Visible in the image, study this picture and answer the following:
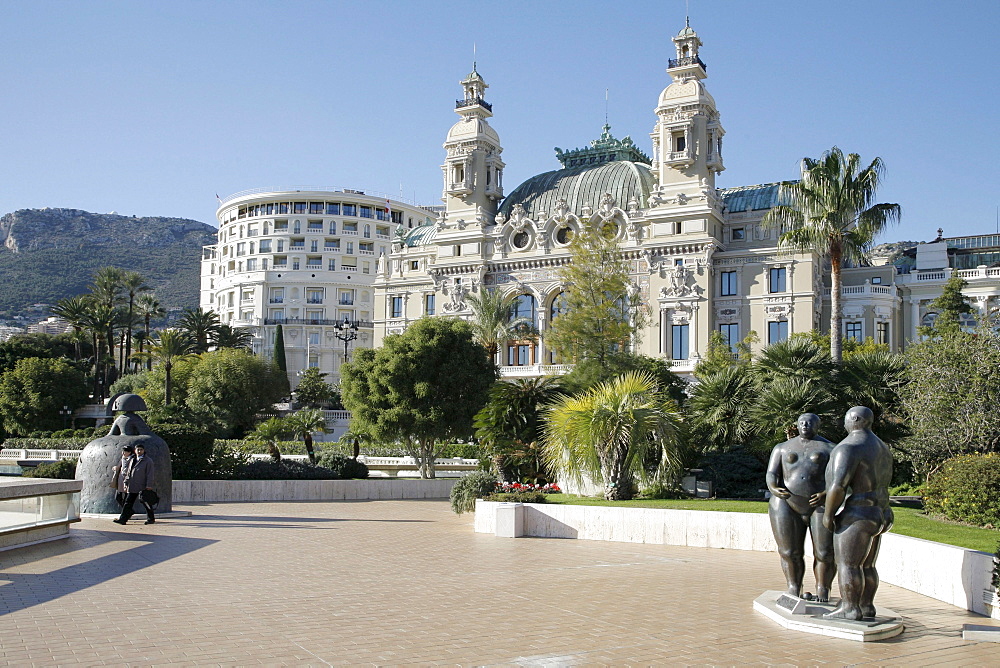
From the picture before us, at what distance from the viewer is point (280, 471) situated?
27953mm

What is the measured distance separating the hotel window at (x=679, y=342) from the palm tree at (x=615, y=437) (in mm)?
41011

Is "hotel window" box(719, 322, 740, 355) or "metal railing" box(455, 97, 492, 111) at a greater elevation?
"metal railing" box(455, 97, 492, 111)

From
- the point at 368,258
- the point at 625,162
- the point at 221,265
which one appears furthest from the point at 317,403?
the point at 221,265

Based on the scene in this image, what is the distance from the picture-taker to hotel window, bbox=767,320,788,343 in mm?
58594

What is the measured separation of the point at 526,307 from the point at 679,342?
40.8 ft

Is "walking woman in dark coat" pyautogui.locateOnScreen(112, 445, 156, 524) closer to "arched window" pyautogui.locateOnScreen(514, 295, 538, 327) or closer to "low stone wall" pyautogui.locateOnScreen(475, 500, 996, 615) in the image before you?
"low stone wall" pyautogui.locateOnScreen(475, 500, 996, 615)

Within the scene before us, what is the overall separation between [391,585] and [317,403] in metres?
63.5

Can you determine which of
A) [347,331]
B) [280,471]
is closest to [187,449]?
[280,471]

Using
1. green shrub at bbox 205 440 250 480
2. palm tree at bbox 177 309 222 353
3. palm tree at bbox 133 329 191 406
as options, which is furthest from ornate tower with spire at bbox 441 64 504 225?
green shrub at bbox 205 440 250 480

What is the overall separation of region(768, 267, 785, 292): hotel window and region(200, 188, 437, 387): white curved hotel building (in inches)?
2188

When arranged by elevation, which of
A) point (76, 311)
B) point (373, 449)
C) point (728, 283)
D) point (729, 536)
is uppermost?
point (728, 283)

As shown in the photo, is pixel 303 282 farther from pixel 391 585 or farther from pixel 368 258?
pixel 391 585

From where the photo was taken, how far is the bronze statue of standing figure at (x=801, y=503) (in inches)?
389

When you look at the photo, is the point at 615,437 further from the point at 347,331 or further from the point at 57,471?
the point at 347,331
